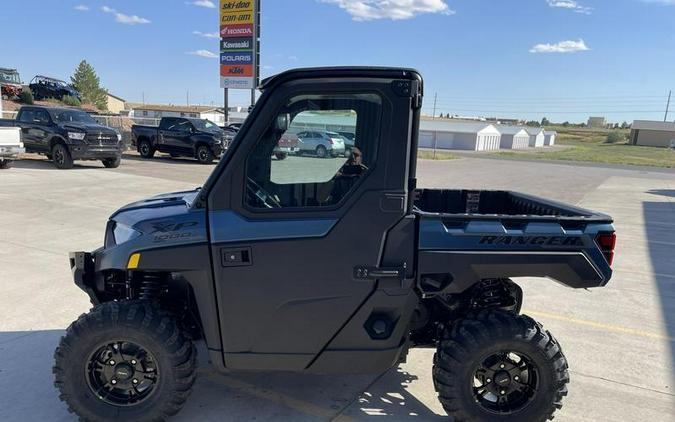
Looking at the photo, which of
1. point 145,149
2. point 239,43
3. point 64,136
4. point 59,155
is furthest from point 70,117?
point 239,43

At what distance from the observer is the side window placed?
2.76 m

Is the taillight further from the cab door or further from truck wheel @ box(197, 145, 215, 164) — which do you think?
truck wheel @ box(197, 145, 215, 164)

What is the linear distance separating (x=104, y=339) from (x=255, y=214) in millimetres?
1189

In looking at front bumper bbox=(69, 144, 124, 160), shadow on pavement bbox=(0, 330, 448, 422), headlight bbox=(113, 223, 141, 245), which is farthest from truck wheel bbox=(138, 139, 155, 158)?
headlight bbox=(113, 223, 141, 245)

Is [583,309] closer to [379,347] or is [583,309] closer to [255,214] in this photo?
[379,347]

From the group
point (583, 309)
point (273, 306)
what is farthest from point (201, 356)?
point (583, 309)

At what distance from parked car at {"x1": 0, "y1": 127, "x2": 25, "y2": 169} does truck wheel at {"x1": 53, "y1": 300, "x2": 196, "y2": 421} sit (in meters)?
15.0

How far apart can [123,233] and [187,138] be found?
19.3 m

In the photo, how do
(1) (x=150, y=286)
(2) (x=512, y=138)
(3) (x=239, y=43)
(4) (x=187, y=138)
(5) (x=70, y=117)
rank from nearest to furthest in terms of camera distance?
(1) (x=150, y=286)
(5) (x=70, y=117)
(4) (x=187, y=138)
(3) (x=239, y=43)
(2) (x=512, y=138)

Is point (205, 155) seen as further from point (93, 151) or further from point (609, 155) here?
point (609, 155)

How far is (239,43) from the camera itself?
25219 millimetres

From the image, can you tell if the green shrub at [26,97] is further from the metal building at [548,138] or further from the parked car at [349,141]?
the metal building at [548,138]

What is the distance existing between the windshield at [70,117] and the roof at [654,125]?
351ft

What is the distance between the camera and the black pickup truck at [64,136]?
16.1 m
